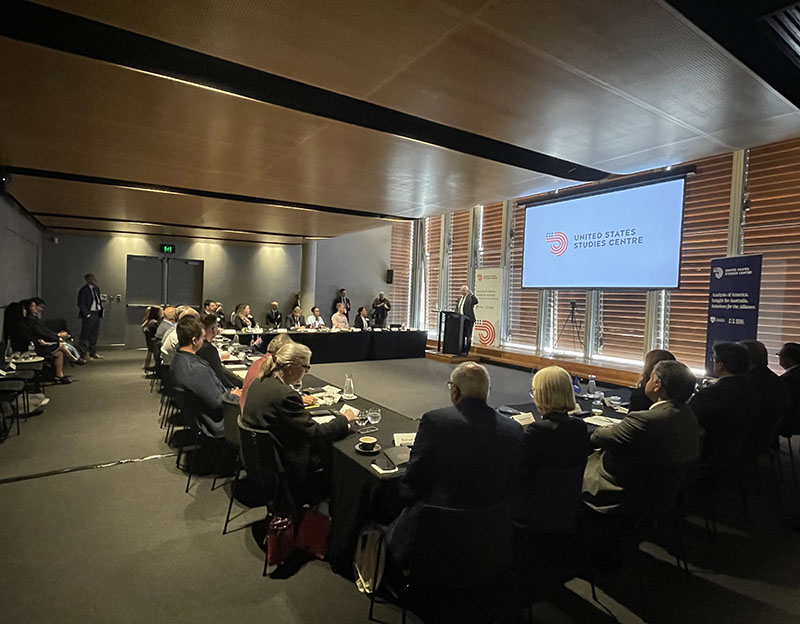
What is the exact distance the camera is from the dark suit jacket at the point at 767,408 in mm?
3355

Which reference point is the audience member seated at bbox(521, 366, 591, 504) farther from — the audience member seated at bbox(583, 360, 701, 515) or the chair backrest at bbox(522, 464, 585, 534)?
the audience member seated at bbox(583, 360, 701, 515)

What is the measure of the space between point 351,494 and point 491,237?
9042 millimetres

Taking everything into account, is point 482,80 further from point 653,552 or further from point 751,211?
point 751,211

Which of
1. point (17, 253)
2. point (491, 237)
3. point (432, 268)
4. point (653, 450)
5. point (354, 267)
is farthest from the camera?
point (354, 267)

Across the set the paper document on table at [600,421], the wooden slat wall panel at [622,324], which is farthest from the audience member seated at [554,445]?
the wooden slat wall panel at [622,324]

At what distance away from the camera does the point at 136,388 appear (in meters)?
6.91

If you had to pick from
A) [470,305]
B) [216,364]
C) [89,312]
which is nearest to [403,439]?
[216,364]

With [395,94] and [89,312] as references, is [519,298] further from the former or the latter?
[89,312]

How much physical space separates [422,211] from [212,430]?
4971 mm

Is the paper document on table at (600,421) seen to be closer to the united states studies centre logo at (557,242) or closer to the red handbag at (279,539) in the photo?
the red handbag at (279,539)

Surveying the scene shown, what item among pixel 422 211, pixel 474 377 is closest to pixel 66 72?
pixel 474 377

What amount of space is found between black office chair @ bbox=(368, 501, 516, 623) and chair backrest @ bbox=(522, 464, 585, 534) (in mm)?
244

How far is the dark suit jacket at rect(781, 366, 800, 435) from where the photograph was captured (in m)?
3.93

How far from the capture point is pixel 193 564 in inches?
102
